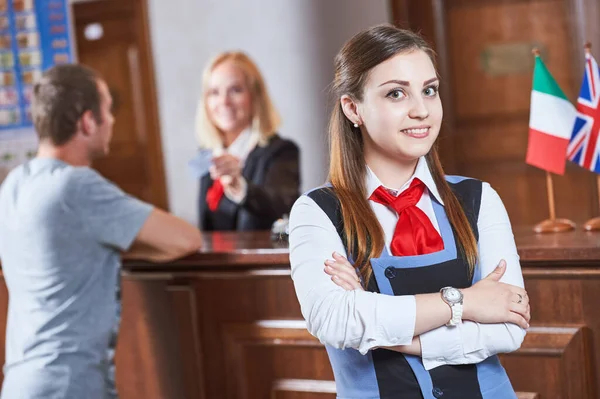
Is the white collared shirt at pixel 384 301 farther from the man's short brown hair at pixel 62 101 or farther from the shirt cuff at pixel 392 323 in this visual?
the man's short brown hair at pixel 62 101

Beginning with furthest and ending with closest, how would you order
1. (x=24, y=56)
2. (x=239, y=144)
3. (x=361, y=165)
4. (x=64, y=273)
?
1. (x=24, y=56)
2. (x=239, y=144)
3. (x=64, y=273)
4. (x=361, y=165)

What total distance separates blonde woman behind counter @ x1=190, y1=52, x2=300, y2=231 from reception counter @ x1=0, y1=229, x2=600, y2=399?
23.4 inches

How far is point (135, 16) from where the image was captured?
269 inches

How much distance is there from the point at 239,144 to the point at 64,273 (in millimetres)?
1420

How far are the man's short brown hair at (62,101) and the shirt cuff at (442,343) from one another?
4.84 feet

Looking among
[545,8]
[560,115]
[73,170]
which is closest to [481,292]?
[560,115]

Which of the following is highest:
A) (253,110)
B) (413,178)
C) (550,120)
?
(253,110)

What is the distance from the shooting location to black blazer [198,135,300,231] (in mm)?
3543

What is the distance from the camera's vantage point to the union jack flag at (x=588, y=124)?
2420mm

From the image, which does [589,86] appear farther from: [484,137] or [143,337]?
[484,137]

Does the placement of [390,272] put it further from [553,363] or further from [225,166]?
[225,166]

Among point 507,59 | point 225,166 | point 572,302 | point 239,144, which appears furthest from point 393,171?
point 507,59

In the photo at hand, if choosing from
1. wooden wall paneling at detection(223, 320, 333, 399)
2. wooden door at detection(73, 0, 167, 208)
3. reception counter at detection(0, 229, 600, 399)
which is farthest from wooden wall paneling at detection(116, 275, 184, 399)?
wooden door at detection(73, 0, 167, 208)

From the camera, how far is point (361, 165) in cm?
188
